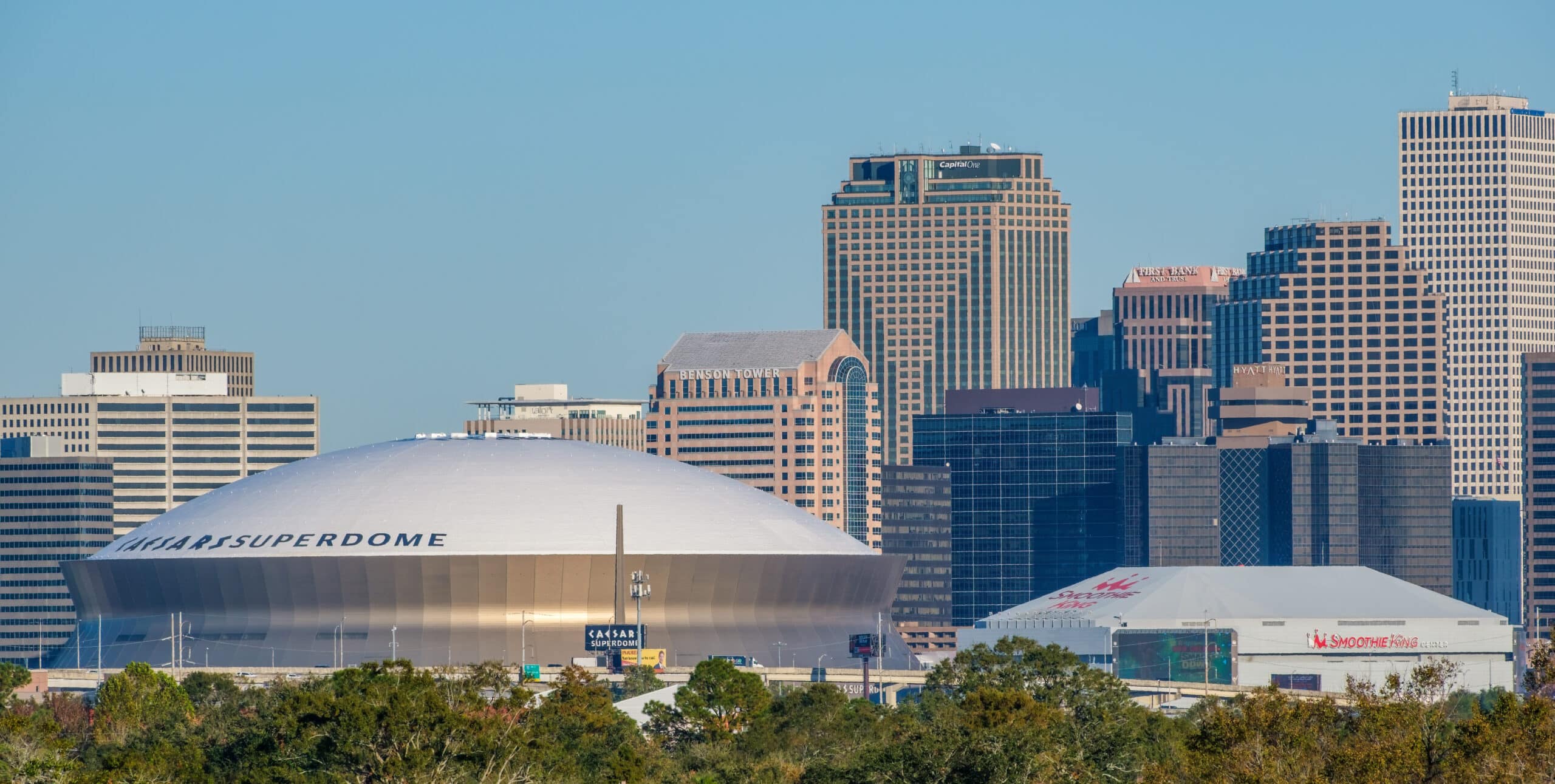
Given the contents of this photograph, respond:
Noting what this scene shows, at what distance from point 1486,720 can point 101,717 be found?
60.2 meters

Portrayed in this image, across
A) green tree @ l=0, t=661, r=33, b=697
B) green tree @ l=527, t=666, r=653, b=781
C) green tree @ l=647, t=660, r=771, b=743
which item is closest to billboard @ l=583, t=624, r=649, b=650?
green tree @ l=527, t=666, r=653, b=781

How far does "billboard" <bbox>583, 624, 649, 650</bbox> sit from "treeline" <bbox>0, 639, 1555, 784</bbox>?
63885 mm

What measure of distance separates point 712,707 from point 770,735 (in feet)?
20.2

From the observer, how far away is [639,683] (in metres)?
170

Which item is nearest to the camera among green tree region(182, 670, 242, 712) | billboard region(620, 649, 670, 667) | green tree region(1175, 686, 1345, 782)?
green tree region(1175, 686, 1345, 782)

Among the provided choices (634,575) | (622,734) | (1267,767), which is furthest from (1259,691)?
(634,575)

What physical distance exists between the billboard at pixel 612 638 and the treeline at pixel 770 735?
63.9 m

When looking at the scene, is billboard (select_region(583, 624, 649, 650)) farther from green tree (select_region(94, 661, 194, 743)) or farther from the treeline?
the treeline

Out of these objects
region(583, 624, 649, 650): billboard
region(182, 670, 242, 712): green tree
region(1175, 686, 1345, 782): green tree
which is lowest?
region(583, 624, 649, 650): billboard

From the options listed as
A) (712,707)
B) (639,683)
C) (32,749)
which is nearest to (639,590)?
A: (639,683)

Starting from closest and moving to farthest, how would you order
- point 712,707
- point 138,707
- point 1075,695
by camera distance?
1. point 1075,695
2. point 712,707
3. point 138,707

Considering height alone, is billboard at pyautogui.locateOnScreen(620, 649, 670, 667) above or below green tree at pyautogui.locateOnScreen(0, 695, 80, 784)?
below

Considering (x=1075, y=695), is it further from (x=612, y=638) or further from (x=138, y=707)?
(x=612, y=638)

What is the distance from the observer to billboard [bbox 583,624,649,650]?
196 meters
